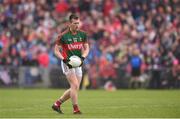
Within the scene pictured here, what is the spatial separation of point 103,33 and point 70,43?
1903cm

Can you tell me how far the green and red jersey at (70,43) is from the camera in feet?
59.2

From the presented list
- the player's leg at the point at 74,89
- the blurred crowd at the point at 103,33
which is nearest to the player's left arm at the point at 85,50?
the player's leg at the point at 74,89

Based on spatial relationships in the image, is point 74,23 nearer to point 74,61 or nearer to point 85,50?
point 85,50

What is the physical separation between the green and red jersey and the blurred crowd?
16298 millimetres

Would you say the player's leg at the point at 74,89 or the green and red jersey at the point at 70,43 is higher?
the green and red jersey at the point at 70,43

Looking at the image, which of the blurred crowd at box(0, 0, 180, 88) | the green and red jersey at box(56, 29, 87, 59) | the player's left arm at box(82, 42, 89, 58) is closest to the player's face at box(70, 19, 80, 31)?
the green and red jersey at box(56, 29, 87, 59)

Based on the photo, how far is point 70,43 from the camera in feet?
59.2

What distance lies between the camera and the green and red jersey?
18031 millimetres

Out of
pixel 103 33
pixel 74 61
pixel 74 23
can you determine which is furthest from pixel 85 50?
pixel 103 33

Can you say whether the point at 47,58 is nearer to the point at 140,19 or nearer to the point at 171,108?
the point at 140,19

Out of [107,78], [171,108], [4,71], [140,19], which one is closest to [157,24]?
[140,19]

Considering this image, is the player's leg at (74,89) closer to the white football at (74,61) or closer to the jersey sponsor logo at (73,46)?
the white football at (74,61)

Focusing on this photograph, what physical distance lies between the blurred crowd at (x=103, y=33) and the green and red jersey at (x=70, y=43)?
642 inches

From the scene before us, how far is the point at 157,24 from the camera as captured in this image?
36.3 metres
